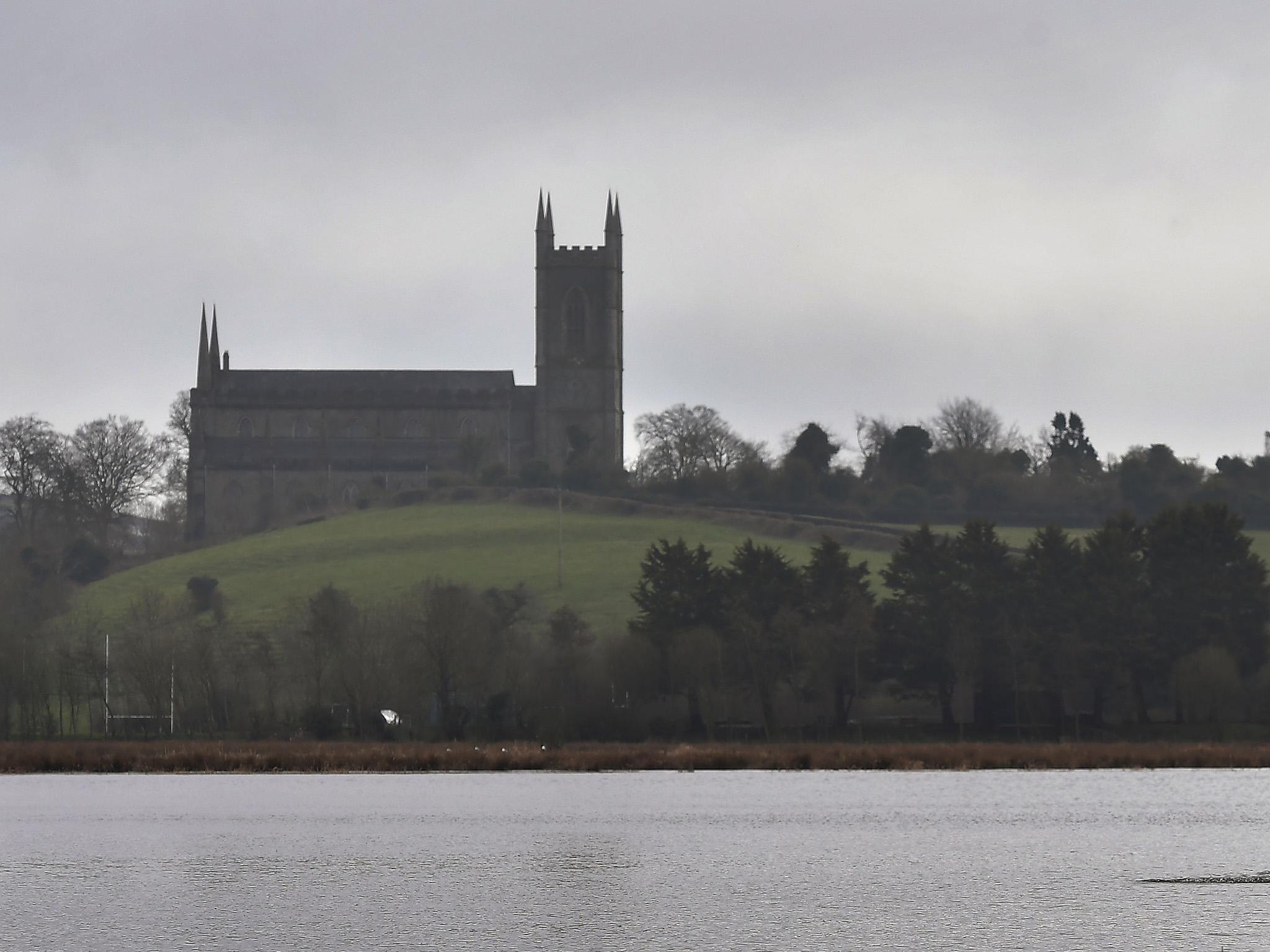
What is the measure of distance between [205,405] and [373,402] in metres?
14.4

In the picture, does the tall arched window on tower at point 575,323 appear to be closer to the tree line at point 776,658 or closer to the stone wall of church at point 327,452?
the stone wall of church at point 327,452

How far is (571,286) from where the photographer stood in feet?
567

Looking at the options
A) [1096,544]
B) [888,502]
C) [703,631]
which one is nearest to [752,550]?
[703,631]

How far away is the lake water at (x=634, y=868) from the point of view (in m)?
20.7

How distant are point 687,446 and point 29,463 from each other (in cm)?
4622

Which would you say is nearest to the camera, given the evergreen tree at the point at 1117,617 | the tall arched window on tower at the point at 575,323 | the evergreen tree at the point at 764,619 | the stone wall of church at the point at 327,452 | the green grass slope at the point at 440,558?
the evergreen tree at the point at 764,619

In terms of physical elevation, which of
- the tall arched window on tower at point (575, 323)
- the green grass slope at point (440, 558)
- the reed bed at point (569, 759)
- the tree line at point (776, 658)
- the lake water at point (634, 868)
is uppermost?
the tall arched window on tower at point (575, 323)

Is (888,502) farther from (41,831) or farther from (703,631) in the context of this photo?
(41,831)

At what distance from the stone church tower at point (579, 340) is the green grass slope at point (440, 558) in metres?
34.5

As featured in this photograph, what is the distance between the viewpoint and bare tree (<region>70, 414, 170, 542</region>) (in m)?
133

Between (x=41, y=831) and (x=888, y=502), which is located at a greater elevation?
(x=888, y=502)

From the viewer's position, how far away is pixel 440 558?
11231 centimetres

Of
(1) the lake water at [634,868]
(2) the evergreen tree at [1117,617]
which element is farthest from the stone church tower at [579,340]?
(1) the lake water at [634,868]

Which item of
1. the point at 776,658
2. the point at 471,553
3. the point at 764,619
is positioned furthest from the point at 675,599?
the point at 471,553
